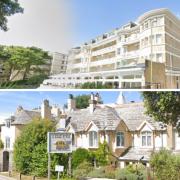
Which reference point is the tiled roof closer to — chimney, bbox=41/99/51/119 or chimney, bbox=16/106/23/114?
chimney, bbox=41/99/51/119

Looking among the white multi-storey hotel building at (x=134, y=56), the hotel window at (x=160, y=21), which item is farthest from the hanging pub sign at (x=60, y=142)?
the hotel window at (x=160, y=21)

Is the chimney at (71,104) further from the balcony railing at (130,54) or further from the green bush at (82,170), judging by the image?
the balcony railing at (130,54)

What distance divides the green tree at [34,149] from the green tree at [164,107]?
2.68 feet

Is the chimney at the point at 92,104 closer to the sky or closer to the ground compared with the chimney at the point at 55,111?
closer to the sky

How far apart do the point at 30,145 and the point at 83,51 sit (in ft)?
3.55

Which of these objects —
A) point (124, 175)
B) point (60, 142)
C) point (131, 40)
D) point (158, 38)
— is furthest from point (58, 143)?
point (158, 38)

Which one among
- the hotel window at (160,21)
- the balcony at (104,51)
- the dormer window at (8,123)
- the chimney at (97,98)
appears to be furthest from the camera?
the dormer window at (8,123)

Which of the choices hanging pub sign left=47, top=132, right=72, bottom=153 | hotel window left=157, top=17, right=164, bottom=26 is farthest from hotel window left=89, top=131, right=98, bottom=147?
hotel window left=157, top=17, right=164, bottom=26

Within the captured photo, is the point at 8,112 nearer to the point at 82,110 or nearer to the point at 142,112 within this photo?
the point at 82,110

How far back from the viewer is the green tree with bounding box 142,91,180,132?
4789 mm

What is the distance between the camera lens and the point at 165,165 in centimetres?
478

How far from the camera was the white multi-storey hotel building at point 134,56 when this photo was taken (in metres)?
4.39

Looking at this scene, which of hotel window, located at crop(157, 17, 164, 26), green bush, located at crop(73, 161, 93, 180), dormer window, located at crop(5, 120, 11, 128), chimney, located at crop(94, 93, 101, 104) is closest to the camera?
hotel window, located at crop(157, 17, 164, 26)

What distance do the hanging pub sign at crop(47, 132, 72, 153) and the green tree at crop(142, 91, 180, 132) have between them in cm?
70
